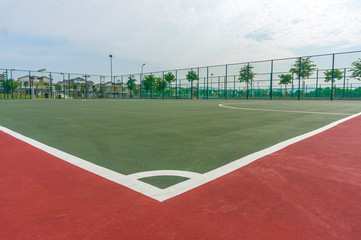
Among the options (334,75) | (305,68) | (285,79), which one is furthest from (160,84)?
(334,75)

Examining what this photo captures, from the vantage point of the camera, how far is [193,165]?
2.51 metres

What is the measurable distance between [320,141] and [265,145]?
1.02 m

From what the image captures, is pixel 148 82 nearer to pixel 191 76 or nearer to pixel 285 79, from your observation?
pixel 191 76

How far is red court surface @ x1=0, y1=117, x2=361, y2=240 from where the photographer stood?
4.29 ft

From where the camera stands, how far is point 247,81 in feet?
111

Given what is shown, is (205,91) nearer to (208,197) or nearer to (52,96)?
(52,96)

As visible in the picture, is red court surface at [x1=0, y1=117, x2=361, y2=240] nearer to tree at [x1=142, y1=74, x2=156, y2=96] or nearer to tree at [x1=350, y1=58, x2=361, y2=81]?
tree at [x1=350, y1=58, x2=361, y2=81]

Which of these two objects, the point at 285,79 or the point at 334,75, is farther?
the point at 285,79

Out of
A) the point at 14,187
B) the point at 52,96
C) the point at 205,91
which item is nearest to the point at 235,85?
the point at 205,91

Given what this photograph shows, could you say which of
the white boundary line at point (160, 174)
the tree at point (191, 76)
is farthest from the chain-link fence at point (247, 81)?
the white boundary line at point (160, 174)

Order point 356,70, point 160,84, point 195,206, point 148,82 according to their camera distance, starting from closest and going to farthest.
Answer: point 195,206, point 356,70, point 160,84, point 148,82

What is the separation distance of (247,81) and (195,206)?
34.3 metres

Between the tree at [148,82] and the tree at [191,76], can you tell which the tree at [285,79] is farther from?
the tree at [148,82]

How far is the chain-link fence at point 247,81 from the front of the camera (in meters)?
28.9
